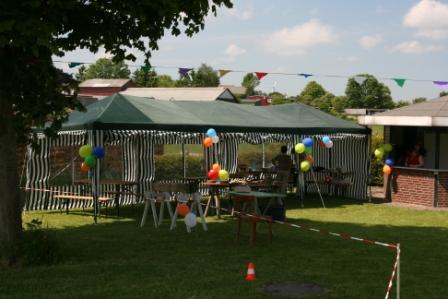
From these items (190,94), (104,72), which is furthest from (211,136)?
(104,72)

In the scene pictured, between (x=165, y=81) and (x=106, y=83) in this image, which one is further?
(x=165, y=81)

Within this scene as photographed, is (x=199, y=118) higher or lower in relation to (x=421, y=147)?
higher

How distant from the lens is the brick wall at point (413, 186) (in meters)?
17.0

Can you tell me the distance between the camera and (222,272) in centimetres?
823

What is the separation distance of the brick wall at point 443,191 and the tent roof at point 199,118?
2836 mm

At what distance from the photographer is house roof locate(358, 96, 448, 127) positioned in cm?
1689

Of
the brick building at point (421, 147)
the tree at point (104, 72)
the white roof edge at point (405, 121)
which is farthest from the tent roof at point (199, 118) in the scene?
the tree at point (104, 72)

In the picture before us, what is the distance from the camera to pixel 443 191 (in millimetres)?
16812

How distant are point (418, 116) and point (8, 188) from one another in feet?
39.1

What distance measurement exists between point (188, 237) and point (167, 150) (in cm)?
1721

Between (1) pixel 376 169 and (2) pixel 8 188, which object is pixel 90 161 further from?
(1) pixel 376 169

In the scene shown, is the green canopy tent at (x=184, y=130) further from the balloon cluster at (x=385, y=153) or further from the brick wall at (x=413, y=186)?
the brick wall at (x=413, y=186)

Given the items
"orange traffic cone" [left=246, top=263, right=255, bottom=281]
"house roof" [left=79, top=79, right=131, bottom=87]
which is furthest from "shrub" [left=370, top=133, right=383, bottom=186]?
"house roof" [left=79, top=79, right=131, bottom=87]

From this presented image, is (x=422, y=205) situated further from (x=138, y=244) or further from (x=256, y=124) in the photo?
(x=138, y=244)
